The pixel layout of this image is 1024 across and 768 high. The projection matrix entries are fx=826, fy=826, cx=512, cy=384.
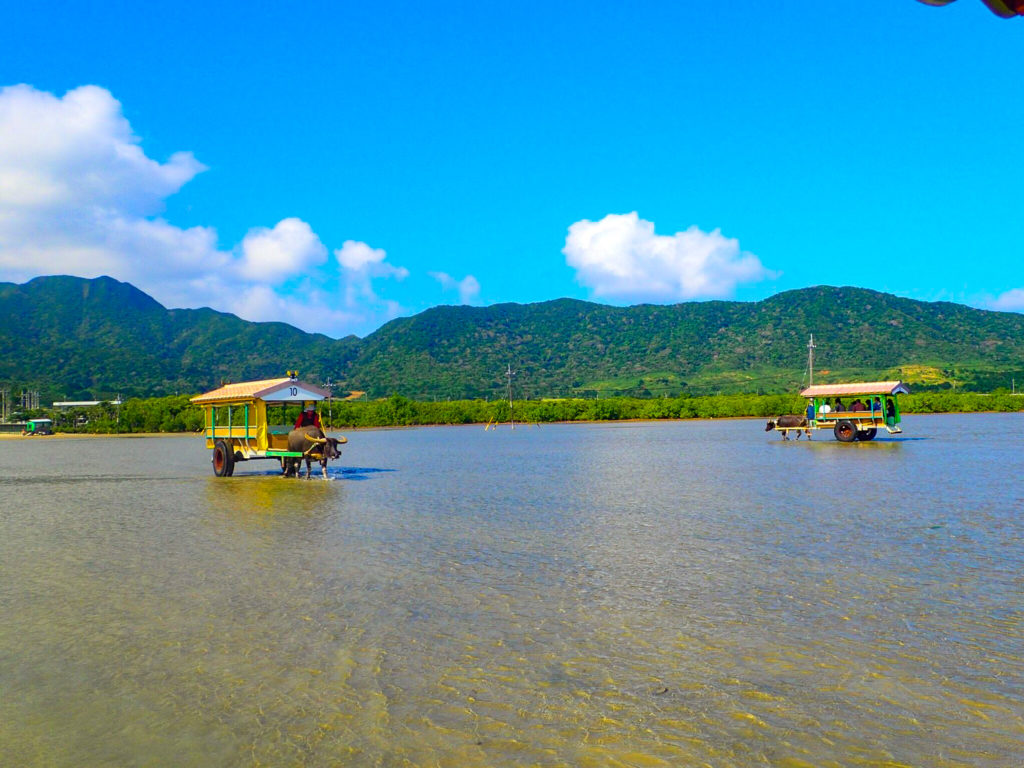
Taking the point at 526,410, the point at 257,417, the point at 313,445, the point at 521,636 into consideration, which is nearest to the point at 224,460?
the point at 257,417

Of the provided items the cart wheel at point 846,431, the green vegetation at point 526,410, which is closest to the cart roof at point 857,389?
the cart wheel at point 846,431

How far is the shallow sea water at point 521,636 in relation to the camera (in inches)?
197

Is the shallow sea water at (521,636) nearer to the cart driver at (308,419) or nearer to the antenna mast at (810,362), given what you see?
the cart driver at (308,419)

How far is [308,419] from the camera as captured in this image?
24.4 meters

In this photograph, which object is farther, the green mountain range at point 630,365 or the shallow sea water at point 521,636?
the green mountain range at point 630,365

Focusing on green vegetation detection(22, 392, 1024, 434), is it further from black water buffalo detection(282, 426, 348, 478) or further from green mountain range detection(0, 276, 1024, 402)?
black water buffalo detection(282, 426, 348, 478)

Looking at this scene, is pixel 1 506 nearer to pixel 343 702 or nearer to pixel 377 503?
pixel 377 503

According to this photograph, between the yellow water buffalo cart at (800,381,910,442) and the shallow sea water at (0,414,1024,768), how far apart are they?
25.8 meters

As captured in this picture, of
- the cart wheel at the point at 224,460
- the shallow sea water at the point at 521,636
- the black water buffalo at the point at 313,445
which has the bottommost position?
the shallow sea water at the point at 521,636

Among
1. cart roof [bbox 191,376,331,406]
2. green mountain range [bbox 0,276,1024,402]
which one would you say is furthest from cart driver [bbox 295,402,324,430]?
green mountain range [bbox 0,276,1024,402]

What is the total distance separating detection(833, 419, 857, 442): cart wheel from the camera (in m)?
40.0

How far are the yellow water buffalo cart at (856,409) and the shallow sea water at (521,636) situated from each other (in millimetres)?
25755

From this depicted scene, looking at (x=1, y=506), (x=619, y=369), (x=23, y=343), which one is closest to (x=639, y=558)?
(x=1, y=506)

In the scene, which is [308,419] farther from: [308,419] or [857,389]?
[857,389]
